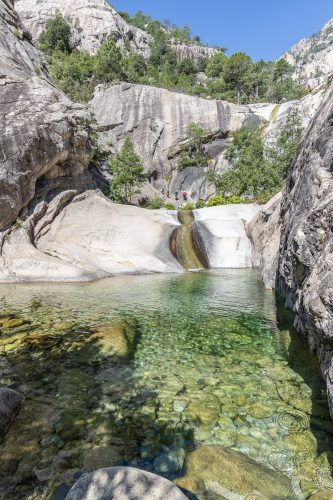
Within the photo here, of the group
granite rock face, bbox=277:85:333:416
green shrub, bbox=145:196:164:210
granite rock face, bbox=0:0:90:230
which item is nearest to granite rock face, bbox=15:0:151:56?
green shrub, bbox=145:196:164:210

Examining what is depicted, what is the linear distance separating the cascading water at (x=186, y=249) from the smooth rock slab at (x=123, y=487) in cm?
2089

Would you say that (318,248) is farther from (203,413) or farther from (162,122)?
(162,122)

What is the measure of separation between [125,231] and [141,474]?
21651mm

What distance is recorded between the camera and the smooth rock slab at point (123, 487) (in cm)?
317

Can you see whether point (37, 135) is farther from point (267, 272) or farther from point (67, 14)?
point (67, 14)

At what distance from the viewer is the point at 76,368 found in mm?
7023

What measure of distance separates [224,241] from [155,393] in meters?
20.4

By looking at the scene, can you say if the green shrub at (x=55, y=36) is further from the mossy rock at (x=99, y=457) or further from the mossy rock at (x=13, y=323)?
the mossy rock at (x=99, y=457)

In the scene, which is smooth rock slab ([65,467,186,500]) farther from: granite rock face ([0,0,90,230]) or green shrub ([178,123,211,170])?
green shrub ([178,123,211,170])

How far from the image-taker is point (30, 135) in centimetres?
2142

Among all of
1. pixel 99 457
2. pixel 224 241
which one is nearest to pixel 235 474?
pixel 99 457

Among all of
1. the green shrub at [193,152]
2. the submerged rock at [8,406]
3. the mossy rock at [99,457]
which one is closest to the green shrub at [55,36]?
the green shrub at [193,152]

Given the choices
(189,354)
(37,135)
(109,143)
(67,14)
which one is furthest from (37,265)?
(67,14)

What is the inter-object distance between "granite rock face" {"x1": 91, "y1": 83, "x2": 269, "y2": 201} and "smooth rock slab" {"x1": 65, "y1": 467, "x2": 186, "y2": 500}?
5599 centimetres
